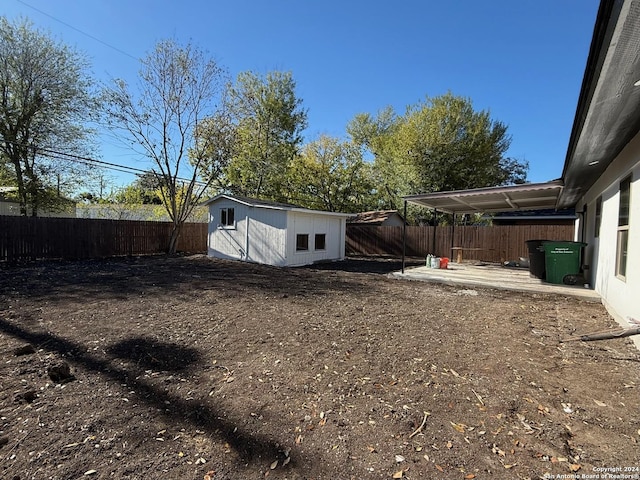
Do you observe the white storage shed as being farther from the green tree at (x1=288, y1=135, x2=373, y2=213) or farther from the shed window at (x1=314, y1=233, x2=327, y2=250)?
the green tree at (x1=288, y1=135, x2=373, y2=213)

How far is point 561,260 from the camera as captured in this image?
24.9 feet

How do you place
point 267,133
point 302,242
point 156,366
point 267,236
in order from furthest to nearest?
point 267,133 → point 302,242 → point 267,236 → point 156,366

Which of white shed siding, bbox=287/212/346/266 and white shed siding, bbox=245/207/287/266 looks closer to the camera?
white shed siding, bbox=245/207/287/266

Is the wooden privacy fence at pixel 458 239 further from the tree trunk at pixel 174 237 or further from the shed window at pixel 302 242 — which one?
the tree trunk at pixel 174 237

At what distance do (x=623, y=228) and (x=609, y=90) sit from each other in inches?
114

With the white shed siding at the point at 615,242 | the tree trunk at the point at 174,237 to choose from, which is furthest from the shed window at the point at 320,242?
the white shed siding at the point at 615,242

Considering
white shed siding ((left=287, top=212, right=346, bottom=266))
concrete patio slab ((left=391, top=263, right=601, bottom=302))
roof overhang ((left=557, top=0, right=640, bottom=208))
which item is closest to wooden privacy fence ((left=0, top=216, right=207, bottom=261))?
white shed siding ((left=287, top=212, right=346, bottom=266))

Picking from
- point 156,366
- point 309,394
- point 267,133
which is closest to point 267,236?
point 156,366

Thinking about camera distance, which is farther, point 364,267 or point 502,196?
point 364,267

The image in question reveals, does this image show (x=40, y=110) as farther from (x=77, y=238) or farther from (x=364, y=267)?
A: (x=364, y=267)

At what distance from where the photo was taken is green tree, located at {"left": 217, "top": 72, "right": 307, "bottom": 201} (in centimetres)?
2191

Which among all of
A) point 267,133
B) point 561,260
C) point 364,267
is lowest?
point 364,267

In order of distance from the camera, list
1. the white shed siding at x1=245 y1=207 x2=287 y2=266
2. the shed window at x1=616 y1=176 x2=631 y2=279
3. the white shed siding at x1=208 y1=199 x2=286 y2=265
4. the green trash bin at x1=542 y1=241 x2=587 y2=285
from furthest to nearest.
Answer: the white shed siding at x1=208 y1=199 x2=286 y2=265, the white shed siding at x1=245 y1=207 x2=287 y2=266, the green trash bin at x1=542 y1=241 x2=587 y2=285, the shed window at x1=616 y1=176 x2=631 y2=279

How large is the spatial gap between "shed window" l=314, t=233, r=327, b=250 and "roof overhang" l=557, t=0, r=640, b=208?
936cm
